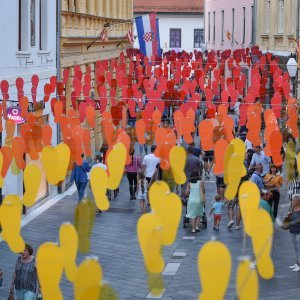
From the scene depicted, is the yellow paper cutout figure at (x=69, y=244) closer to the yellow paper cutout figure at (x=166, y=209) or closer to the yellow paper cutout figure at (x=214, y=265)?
the yellow paper cutout figure at (x=166, y=209)

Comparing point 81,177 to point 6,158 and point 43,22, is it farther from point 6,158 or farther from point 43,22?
point 6,158

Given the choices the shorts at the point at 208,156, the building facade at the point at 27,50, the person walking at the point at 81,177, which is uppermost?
the building facade at the point at 27,50

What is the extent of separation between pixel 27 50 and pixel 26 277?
10.2 m

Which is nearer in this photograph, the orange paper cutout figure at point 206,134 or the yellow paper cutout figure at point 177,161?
the yellow paper cutout figure at point 177,161

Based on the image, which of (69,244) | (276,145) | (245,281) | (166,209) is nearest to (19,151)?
(276,145)

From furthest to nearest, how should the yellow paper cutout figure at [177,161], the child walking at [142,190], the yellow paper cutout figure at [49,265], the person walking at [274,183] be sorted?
1. the child walking at [142,190]
2. the person walking at [274,183]
3. the yellow paper cutout figure at [177,161]
4. the yellow paper cutout figure at [49,265]

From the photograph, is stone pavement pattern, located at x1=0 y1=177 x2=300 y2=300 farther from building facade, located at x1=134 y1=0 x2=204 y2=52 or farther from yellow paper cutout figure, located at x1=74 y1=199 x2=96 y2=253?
building facade, located at x1=134 y1=0 x2=204 y2=52

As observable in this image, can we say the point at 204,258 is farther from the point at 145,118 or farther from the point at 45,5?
the point at 45,5

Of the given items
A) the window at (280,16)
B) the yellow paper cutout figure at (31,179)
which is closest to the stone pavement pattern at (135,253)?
the yellow paper cutout figure at (31,179)

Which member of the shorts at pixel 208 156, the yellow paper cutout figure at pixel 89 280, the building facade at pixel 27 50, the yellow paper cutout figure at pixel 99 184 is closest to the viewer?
the yellow paper cutout figure at pixel 89 280

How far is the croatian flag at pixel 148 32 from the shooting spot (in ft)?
96.9

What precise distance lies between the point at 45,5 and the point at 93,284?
16.6 meters

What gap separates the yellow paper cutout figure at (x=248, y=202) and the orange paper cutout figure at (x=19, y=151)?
5258mm

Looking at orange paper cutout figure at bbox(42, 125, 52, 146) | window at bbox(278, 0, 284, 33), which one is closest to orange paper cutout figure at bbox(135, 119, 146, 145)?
orange paper cutout figure at bbox(42, 125, 52, 146)
